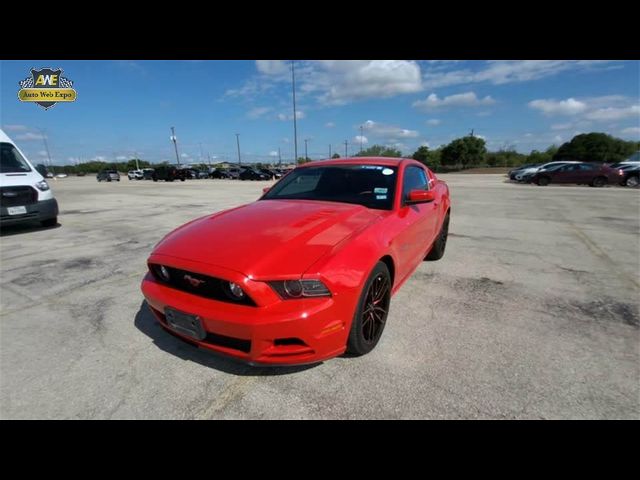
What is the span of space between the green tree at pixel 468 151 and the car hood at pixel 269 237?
216 feet

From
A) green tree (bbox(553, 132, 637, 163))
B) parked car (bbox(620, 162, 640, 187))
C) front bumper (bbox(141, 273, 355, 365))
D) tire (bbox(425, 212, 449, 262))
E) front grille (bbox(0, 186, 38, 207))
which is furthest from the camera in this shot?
green tree (bbox(553, 132, 637, 163))

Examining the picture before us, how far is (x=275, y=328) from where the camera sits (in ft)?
5.82

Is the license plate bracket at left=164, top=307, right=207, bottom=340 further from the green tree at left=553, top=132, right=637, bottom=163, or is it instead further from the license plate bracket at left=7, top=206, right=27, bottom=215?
the green tree at left=553, top=132, right=637, bottom=163

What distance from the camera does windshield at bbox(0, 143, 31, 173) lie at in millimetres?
6656

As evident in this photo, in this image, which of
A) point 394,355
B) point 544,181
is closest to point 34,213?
point 394,355

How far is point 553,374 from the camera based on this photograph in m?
2.14

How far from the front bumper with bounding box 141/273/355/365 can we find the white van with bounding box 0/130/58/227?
22.4 ft

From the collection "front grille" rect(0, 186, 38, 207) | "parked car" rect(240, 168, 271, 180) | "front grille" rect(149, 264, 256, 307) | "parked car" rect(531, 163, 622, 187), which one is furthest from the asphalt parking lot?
"parked car" rect(240, 168, 271, 180)

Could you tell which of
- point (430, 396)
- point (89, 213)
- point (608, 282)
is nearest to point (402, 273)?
point (430, 396)
